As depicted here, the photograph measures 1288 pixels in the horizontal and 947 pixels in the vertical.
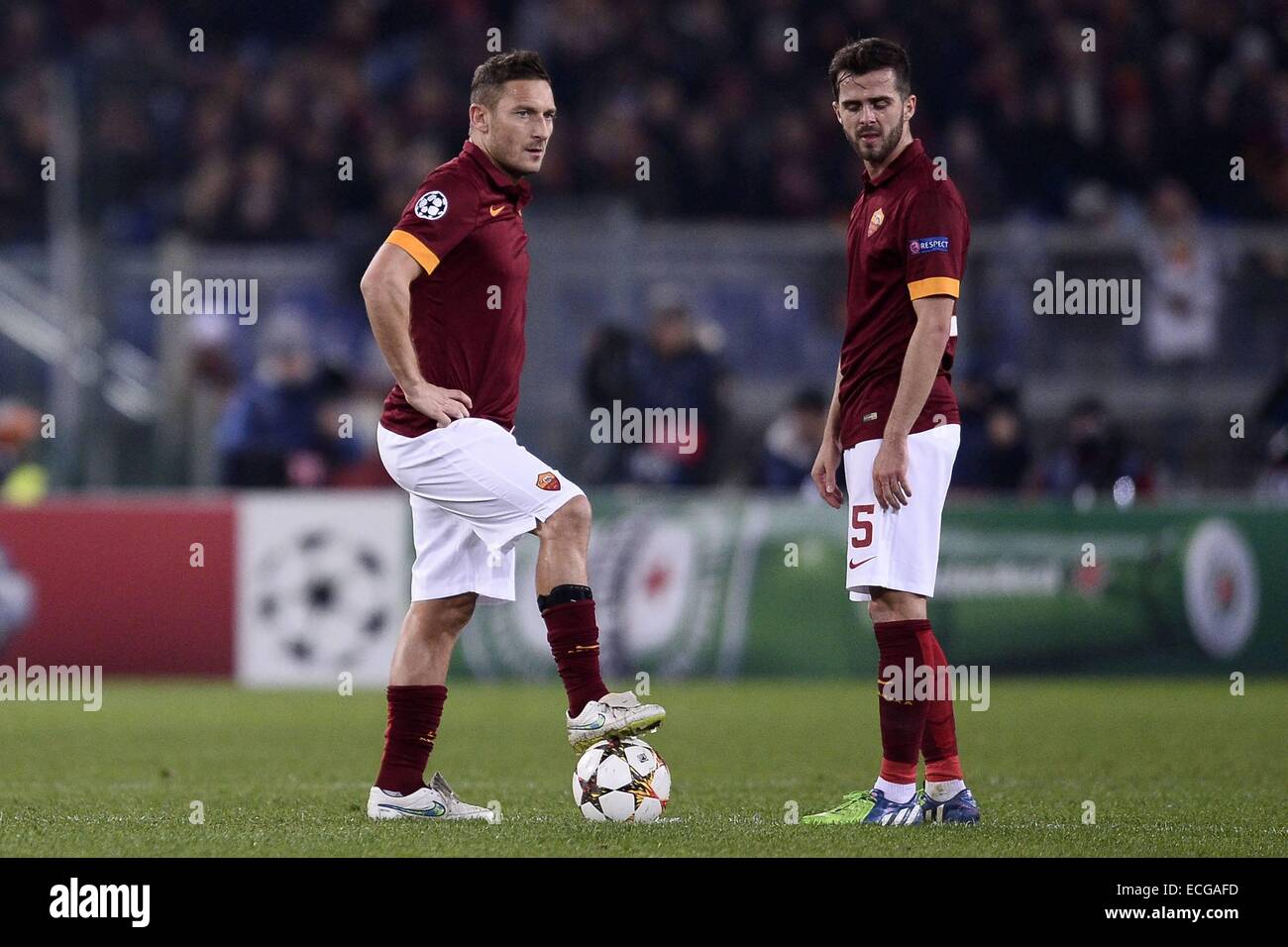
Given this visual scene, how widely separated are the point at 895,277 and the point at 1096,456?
8.20 meters

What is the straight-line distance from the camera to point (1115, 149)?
17.2 meters

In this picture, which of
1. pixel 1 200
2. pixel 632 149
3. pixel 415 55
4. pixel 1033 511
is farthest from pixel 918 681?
pixel 415 55

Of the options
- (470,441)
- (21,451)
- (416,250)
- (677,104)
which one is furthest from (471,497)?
(677,104)

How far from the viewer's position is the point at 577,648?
20.0 feet

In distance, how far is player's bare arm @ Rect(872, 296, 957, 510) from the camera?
602 cm

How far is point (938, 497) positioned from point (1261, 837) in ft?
4.54

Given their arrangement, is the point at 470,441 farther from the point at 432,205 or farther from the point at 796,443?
the point at 796,443

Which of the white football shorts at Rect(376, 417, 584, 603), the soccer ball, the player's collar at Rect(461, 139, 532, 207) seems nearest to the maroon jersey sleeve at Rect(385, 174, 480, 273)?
the player's collar at Rect(461, 139, 532, 207)

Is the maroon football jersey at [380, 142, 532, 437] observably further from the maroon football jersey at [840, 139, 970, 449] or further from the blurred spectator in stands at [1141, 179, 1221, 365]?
the blurred spectator in stands at [1141, 179, 1221, 365]

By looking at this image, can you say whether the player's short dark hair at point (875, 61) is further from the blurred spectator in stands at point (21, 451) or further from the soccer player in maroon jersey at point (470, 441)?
the blurred spectator in stands at point (21, 451)

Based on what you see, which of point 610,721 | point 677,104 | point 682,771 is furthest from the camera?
point 677,104

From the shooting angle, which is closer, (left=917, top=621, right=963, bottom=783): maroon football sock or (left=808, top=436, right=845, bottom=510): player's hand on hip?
(left=917, top=621, right=963, bottom=783): maroon football sock

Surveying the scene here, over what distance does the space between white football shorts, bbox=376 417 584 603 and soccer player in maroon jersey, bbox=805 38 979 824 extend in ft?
3.09

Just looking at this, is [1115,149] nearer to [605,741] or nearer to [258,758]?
[258,758]
